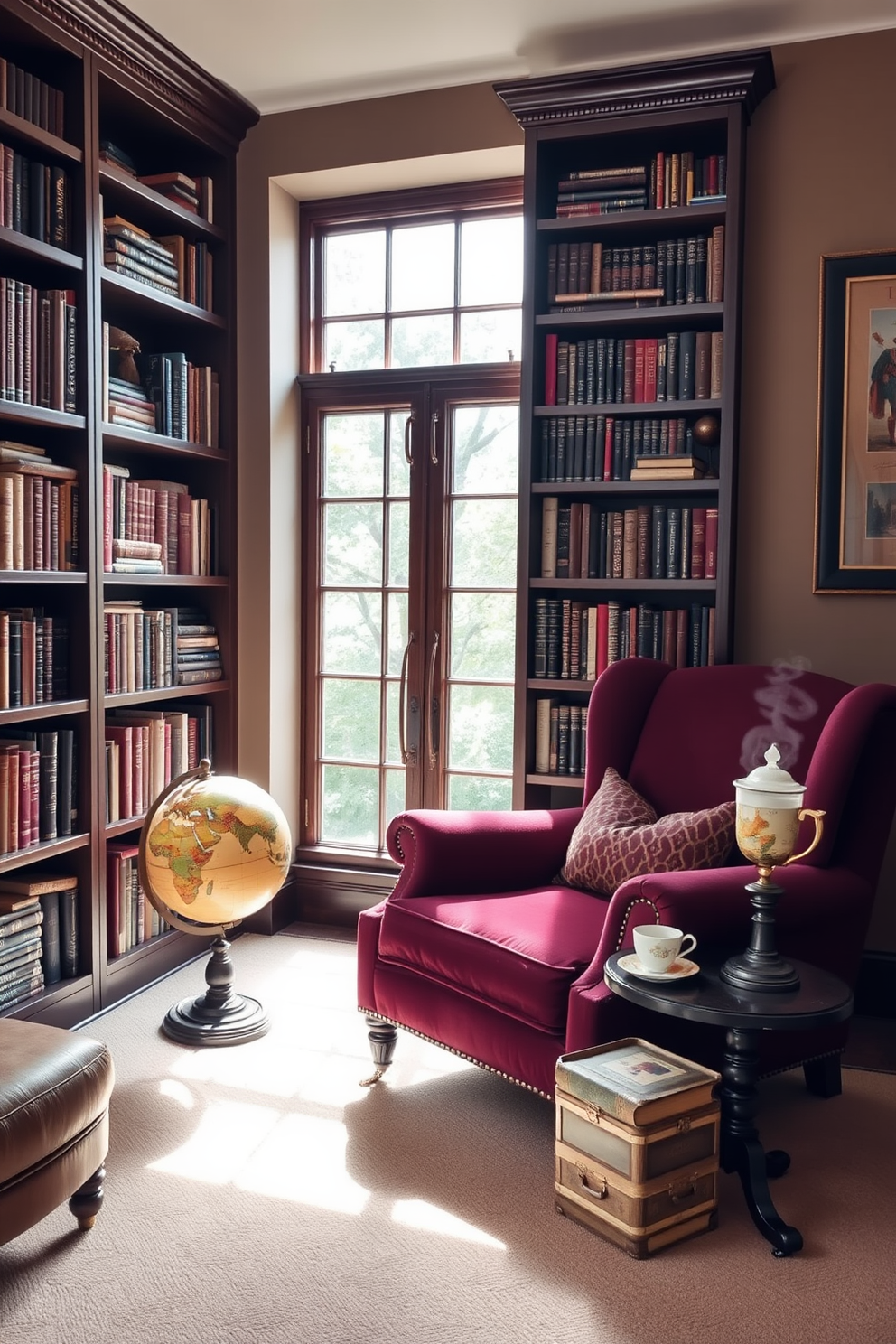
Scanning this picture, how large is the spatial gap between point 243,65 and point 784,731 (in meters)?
2.89

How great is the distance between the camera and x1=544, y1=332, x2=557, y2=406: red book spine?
374 cm

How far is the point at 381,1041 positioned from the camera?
3.01 meters

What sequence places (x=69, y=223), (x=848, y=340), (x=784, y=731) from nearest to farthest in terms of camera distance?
(x=784, y=731), (x=69, y=223), (x=848, y=340)

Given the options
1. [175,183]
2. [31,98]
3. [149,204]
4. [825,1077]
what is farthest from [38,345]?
[825,1077]

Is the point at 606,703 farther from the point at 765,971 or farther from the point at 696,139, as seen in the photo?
the point at 696,139

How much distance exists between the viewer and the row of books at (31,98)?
3.03 m

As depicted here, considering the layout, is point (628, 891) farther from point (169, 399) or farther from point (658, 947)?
point (169, 399)

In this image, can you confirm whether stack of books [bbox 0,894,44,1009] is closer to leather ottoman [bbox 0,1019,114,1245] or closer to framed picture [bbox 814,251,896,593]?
leather ottoman [bbox 0,1019,114,1245]

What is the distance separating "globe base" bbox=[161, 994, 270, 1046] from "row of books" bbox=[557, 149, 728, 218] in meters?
2.79

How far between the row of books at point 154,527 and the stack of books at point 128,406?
16cm

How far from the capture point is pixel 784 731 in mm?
3053

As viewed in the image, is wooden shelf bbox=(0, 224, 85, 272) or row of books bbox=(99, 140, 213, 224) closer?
wooden shelf bbox=(0, 224, 85, 272)

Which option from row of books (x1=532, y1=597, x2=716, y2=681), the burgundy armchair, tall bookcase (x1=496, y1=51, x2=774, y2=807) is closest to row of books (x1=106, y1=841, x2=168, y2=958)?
the burgundy armchair

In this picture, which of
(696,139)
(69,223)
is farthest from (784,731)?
(69,223)
